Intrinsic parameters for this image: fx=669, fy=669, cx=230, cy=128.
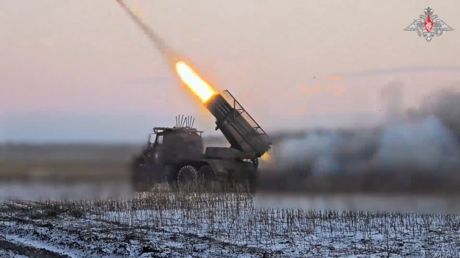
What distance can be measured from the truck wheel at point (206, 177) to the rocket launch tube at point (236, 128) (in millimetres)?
1552

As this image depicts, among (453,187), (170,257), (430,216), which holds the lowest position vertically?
(170,257)

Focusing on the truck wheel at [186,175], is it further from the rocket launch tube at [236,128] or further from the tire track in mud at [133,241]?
the tire track in mud at [133,241]

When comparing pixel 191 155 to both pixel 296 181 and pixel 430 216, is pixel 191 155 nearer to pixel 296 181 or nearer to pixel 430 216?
pixel 296 181

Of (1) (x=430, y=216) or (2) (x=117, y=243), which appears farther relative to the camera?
(1) (x=430, y=216)

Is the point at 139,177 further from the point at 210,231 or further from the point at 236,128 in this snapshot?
the point at 210,231

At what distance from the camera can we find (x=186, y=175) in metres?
27.7

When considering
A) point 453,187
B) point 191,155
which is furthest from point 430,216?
point 191,155

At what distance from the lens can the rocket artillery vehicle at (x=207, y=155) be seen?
26.7 metres

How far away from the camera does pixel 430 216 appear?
18359 millimetres

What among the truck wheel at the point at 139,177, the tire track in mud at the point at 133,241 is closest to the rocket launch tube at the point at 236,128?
the truck wheel at the point at 139,177

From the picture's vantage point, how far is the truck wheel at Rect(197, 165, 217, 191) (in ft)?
86.6

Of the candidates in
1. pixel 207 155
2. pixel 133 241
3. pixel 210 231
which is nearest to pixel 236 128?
pixel 207 155

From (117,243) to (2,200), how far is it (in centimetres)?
1368

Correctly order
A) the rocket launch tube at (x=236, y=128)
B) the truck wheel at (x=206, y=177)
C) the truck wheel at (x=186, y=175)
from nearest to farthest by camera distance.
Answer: the truck wheel at (x=206, y=177)
the rocket launch tube at (x=236, y=128)
the truck wheel at (x=186, y=175)
